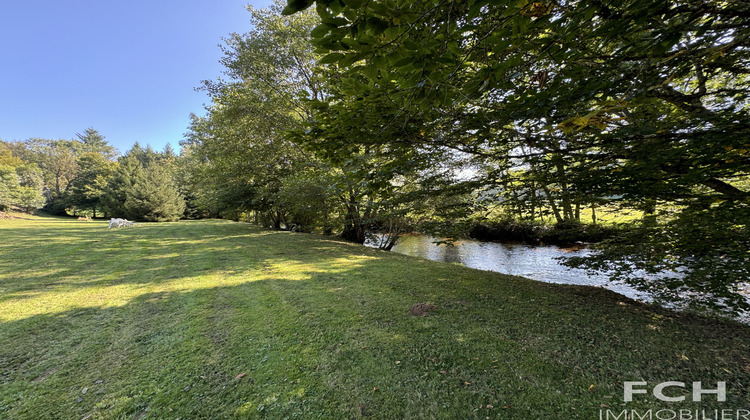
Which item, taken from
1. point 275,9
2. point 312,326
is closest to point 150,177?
point 275,9

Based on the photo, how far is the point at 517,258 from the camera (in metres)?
11.1

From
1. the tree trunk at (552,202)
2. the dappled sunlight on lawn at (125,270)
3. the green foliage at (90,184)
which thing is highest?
the green foliage at (90,184)

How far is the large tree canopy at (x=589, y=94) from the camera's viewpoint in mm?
1692

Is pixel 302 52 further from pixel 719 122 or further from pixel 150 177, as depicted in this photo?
pixel 150 177

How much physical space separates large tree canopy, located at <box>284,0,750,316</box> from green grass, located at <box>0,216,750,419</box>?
1436 mm

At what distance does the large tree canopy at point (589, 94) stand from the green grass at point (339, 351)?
1436mm

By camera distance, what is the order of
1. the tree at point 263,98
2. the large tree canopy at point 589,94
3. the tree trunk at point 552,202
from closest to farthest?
the large tree canopy at point 589,94
the tree trunk at point 552,202
the tree at point 263,98

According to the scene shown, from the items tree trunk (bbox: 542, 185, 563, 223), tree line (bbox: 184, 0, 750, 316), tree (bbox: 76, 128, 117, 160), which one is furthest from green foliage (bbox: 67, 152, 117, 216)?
tree trunk (bbox: 542, 185, 563, 223)

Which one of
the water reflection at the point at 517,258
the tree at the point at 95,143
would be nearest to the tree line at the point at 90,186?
the tree at the point at 95,143

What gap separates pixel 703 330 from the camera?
131 inches

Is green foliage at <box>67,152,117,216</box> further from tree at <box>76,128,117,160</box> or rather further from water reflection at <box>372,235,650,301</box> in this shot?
water reflection at <box>372,235,650,301</box>

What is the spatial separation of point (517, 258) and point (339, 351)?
10.4 m

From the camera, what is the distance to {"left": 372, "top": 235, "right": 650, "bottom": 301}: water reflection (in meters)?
7.57

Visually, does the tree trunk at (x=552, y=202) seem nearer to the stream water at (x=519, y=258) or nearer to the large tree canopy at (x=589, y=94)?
the large tree canopy at (x=589, y=94)
